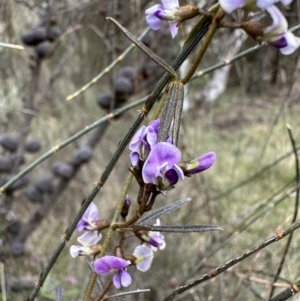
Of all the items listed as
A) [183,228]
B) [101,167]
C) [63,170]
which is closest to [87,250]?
[183,228]

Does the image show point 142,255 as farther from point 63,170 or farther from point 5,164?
point 63,170

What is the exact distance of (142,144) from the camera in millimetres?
389

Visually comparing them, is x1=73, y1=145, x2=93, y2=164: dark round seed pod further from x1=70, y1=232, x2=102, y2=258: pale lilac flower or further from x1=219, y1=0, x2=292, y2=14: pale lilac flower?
x1=219, y1=0, x2=292, y2=14: pale lilac flower

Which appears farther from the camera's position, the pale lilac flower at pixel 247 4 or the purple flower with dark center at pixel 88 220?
the purple flower with dark center at pixel 88 220

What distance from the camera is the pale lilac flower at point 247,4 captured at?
1.06 feet

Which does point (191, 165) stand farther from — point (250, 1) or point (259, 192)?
point (259, 192)

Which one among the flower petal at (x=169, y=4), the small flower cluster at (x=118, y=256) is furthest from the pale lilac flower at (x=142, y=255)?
the flower petal at (x=169, y=4)

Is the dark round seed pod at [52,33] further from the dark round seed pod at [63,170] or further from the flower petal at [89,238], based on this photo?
the flower petal at [89,238]

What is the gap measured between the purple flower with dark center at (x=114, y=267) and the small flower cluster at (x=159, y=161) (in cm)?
8

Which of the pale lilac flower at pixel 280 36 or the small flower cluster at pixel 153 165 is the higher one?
the pale lilac flower at pixel 280 36

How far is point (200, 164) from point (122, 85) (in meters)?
1.00

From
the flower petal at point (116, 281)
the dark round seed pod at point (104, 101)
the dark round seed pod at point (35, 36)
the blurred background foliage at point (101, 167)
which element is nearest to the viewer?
the flower petal at point (116, 281)

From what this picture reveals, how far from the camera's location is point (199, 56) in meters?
0.37

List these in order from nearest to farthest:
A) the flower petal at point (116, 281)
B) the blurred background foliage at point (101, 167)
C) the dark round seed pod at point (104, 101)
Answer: the flower petal at point (116, 281), the blurred background foliage at point (101, 167), the dark round seed pod at point (104, 101)
